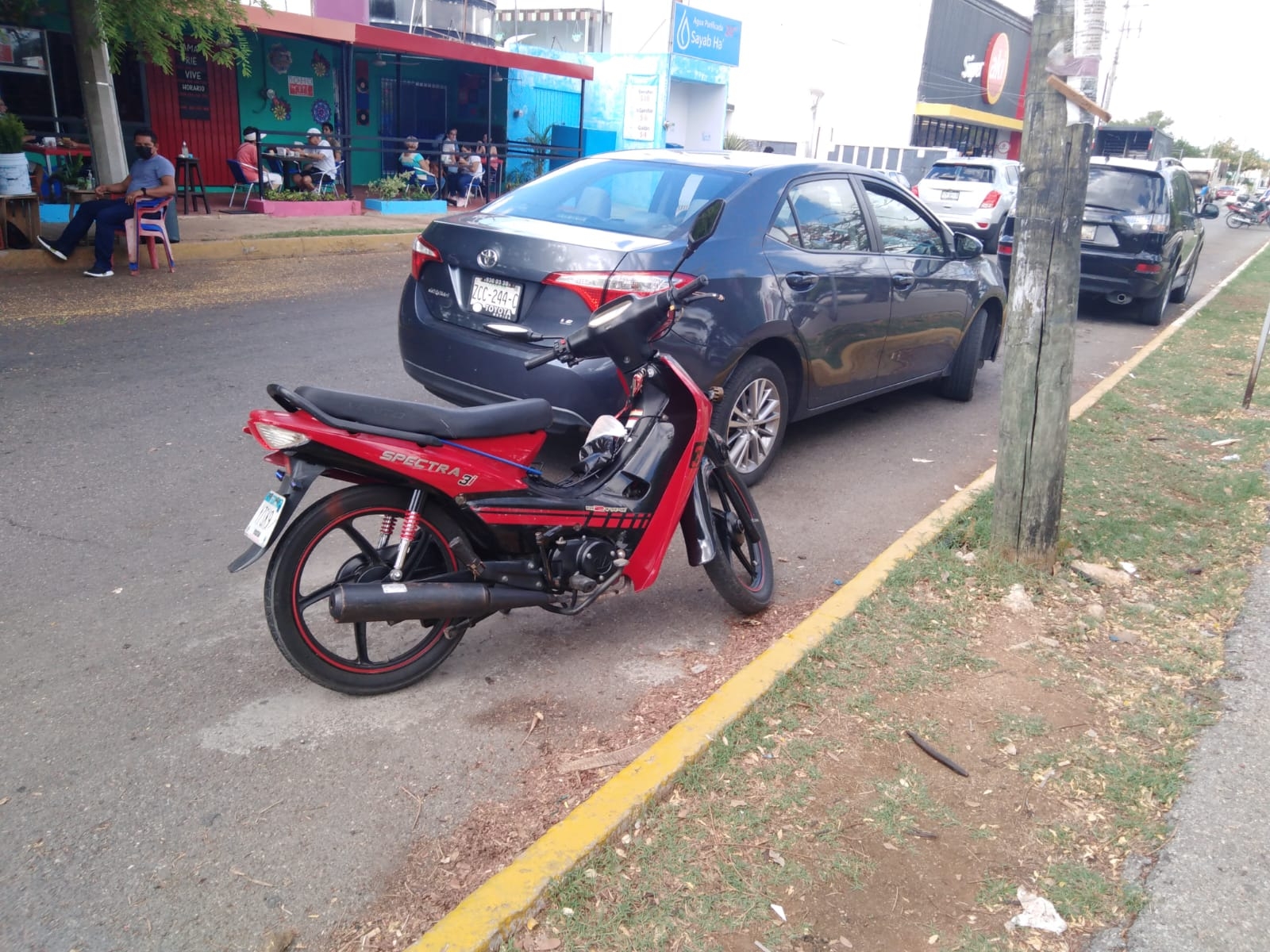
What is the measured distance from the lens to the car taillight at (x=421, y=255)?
17.1ft

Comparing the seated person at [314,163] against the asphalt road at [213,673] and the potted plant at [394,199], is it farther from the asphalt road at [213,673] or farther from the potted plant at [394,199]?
the asphalt road at [213,673]

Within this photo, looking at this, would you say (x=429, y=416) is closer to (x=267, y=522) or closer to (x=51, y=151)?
(x=267, y=522)

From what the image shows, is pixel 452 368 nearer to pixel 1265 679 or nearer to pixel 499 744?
pixel 499 744

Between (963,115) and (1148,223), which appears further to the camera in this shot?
(963,115)

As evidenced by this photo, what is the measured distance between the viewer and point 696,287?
3.93 meters

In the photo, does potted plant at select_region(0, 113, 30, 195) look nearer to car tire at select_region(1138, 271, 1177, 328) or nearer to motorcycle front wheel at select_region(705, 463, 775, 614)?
motorcycle front wheel at select_region(705, 463, 775, 614)

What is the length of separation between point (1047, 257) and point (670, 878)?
10.2 feet

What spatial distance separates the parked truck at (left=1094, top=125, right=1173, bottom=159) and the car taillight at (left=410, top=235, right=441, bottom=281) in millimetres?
34229

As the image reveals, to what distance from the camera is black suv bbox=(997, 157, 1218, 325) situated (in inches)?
458

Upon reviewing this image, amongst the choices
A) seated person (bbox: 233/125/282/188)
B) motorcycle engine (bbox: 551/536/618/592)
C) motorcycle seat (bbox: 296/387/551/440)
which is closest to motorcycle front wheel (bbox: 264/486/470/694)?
motorcycle seat (bbox: 296/387/551/440)

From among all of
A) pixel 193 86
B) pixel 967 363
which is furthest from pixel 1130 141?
pixel 967 363

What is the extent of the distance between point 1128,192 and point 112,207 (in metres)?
11.3

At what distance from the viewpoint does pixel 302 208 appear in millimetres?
16484

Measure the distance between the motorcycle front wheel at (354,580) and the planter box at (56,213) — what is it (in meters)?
12.9
